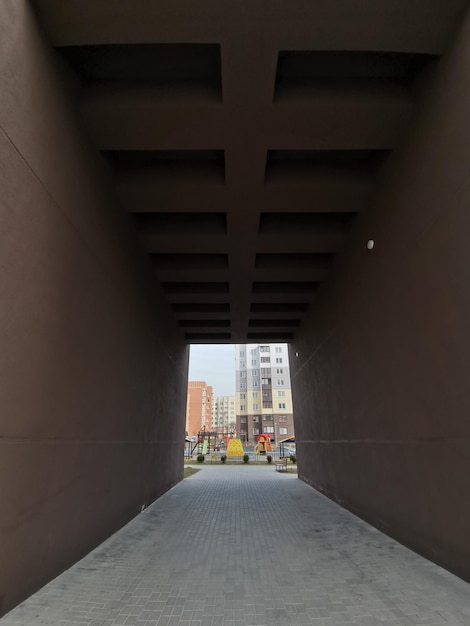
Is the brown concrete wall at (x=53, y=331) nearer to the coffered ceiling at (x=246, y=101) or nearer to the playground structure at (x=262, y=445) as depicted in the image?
the coffered ceiling at (x=246, y=101)

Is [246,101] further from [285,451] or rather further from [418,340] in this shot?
[285,451]

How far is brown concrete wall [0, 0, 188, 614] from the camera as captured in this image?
8.70 ft

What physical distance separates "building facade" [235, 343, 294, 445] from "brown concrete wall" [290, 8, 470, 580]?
48.0m

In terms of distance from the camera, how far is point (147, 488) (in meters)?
6.82

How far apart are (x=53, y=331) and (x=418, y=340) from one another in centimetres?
424

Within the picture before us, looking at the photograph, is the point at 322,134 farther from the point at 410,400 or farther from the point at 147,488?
the point at 147,488

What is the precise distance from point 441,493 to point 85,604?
12.2 feet

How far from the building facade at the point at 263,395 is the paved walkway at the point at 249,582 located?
49.1 meters

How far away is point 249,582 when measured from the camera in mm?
3148

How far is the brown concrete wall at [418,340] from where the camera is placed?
318cm

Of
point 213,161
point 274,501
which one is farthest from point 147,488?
point 213,161

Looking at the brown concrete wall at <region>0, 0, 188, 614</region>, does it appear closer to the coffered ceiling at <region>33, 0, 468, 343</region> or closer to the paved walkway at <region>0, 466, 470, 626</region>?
the paved walkway at <region>0, 466, 470, 626</region>

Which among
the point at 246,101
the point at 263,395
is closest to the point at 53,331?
the point at 246,101

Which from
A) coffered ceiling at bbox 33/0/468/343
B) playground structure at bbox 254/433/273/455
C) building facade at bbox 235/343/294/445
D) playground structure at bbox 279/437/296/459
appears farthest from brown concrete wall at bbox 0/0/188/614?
building facade at bbox 235/343/294/445
